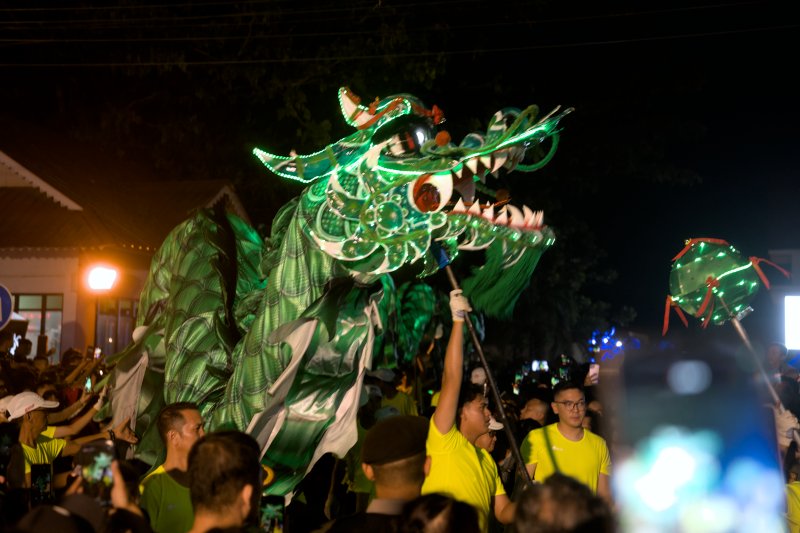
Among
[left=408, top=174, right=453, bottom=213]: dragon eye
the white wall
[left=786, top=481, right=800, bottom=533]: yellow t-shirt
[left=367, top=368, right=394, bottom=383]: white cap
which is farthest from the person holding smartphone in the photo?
the white wall

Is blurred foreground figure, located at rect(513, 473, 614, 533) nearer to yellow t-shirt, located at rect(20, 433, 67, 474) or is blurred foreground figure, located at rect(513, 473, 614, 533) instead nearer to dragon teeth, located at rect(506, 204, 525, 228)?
dragon teeth, located at rect(506, 204, 525, 228)

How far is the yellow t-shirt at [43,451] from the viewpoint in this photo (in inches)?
270

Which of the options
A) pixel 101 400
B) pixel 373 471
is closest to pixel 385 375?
pixel 101 400

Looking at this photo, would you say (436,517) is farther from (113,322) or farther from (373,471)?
(113,322)

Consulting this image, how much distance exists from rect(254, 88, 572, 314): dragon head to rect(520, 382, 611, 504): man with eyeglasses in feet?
3.27

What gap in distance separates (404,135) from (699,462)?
2.72 meters

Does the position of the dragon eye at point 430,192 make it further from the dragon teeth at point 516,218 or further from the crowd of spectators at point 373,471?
the crowd of spectators at point 373,471

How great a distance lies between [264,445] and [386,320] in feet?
3.62

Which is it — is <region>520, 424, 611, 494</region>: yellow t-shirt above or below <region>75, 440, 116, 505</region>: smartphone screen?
above

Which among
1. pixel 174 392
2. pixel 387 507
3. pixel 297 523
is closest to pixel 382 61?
pixel 297 523

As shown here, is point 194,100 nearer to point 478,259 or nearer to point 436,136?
point 478,259

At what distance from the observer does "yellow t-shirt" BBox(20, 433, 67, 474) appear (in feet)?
22.5

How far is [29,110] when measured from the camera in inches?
1013

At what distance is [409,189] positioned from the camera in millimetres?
6238
